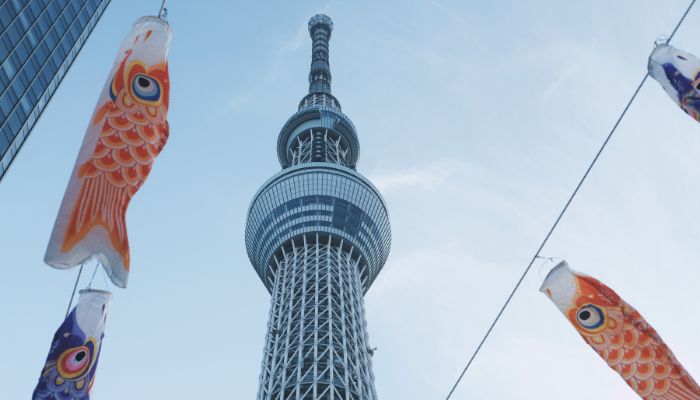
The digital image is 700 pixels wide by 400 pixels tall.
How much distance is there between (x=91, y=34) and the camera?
267 feet

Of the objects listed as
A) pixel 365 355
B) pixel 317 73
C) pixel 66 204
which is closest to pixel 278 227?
pixel 365 355

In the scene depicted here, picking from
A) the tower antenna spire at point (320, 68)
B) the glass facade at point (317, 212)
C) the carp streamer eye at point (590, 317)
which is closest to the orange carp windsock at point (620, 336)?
the carp streamer eye at point (590, 317)

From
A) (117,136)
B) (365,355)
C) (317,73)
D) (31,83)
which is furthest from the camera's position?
(317,73)

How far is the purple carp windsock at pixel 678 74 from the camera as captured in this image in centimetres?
2058

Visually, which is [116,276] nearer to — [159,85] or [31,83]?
[159,85]

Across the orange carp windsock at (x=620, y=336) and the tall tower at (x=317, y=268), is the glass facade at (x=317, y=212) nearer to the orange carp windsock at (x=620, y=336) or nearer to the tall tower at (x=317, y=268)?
the tall tower at (x=317, y=268)

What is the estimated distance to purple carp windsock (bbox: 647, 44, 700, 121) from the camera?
20578mm

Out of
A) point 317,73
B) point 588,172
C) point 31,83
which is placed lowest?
point 588,172

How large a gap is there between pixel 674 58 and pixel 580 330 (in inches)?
379

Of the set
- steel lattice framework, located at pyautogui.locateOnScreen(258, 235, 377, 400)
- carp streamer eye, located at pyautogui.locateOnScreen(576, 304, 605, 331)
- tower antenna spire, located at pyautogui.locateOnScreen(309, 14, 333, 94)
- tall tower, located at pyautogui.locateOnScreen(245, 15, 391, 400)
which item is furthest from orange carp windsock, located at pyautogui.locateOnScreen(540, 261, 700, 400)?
tower antenna spire, located at pyautogui.locateOnScreen(309, 14, 333, 94)

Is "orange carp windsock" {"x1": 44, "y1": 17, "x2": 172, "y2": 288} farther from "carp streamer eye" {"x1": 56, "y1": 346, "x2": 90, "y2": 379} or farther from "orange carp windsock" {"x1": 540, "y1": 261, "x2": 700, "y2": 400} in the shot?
"orange carp windsock" {"x1": 540, "y1": 261, "x2": 700, "y2": 400}

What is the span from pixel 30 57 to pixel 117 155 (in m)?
55.7

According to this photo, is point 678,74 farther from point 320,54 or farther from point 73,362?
point 320,54

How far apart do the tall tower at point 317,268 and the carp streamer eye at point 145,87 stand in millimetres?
62903
